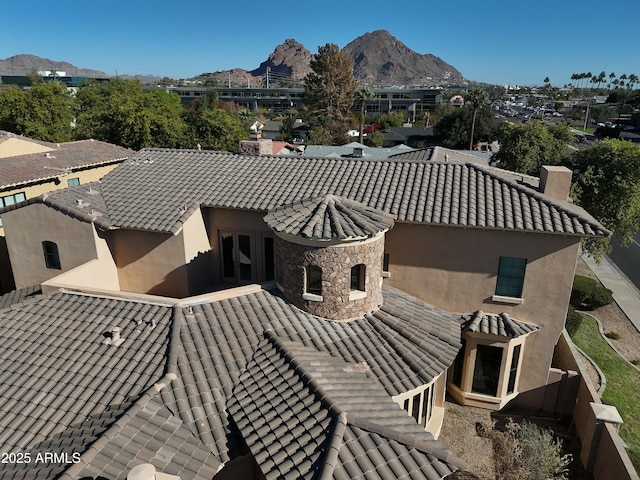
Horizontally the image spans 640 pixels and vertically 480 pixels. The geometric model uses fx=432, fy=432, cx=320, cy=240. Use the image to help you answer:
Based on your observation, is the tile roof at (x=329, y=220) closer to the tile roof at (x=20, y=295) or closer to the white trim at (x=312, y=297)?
the white trim at (x=312, y=297)

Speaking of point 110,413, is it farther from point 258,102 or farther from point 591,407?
point 258,102

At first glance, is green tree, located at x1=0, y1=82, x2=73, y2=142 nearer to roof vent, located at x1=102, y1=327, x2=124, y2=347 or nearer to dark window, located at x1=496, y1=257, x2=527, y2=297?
roof vent, located at x1=102, y1=327, x2=124, y2=347

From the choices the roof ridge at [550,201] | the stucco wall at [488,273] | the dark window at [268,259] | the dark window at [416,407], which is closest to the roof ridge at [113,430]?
the dark window at [416,407]

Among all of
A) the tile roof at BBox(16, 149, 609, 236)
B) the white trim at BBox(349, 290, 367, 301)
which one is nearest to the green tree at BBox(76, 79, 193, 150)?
the tile roof at BBox(16, 149, 609, 236)

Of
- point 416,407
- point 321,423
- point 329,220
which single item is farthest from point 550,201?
point 321,423

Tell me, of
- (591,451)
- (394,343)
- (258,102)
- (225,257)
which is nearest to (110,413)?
(394,343)

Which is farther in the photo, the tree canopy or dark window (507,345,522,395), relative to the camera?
the tree canopy

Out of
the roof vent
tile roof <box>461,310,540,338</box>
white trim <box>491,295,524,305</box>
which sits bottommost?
tile roof <box>461,310,540,338</box>

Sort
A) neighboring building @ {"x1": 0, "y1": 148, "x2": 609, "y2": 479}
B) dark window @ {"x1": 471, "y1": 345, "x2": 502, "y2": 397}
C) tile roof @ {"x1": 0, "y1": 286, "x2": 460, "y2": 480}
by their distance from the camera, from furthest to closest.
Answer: dark window @ {"x1": 471, "y1": 345, "x2": 502, "y2": 397} < neighboring building @ {"x1": 0, "y1": 148, "x2": 609, "y2": 479} < tile roof @ {"x1": 0, "y1": 286, "x2": 460, "y2": 480}
